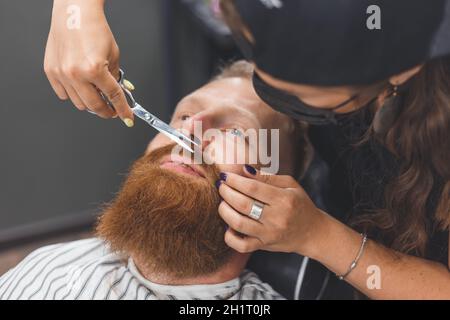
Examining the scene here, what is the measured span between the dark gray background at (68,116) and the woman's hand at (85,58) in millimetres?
958

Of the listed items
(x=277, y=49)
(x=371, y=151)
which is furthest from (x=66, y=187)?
(x=277, y=49)

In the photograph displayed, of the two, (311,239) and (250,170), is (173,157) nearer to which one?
(250,170)

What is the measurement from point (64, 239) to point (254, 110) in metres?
1.20

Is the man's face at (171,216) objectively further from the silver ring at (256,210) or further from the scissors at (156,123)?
the silver ring at (256,210)

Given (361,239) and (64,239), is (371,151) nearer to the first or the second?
(361,239)

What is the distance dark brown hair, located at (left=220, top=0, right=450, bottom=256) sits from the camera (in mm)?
975

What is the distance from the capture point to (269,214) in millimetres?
1018

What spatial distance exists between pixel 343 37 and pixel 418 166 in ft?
1.64

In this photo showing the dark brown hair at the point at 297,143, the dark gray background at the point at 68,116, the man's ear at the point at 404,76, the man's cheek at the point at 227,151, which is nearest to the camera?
the man's ear at the point at 404,76

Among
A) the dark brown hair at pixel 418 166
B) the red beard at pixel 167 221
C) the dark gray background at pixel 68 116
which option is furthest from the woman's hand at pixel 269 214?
the dark gray background at pixel 68 116

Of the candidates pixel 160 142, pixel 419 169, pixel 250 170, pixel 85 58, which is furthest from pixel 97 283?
pixel 419 169

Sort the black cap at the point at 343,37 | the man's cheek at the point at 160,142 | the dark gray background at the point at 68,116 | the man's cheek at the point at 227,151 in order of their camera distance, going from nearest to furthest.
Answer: the black cap at the point at 343,37
the man's cheek at the point at 227,151
the man's cheek at the point at 160,142
the dark gray background at the point at 68,116

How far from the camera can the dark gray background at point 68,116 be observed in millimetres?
1859

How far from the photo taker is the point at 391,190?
1228mm
